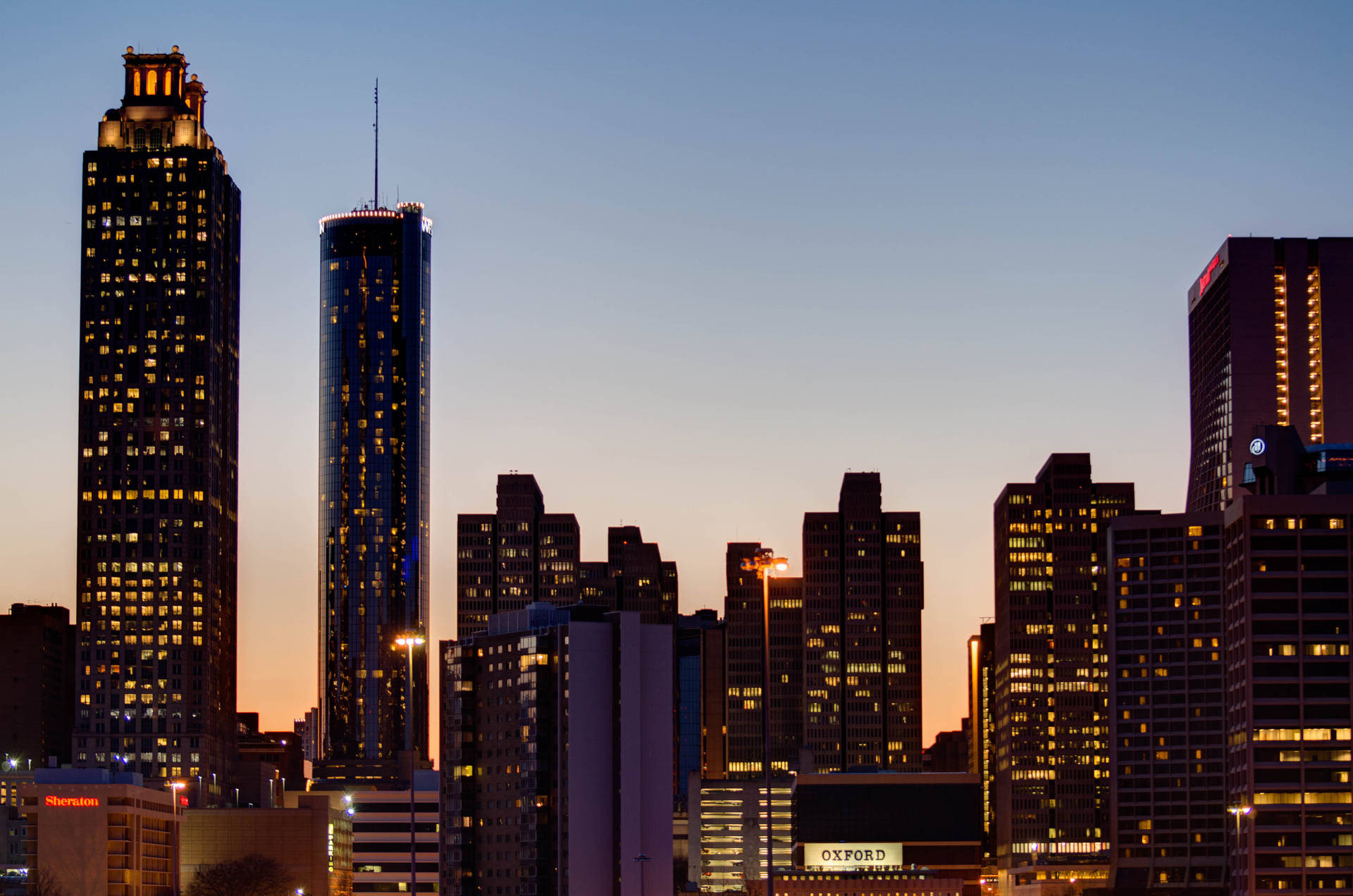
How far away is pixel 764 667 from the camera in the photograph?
352 feet

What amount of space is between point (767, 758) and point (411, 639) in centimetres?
5302

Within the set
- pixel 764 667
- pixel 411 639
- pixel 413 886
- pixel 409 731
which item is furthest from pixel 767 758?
pixel 409 731

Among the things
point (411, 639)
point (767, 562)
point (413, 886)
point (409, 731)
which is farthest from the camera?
point (409, 731)

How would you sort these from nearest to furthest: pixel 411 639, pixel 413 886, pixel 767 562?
pixel 767 562 < pixel 413 886 < pixel 411 639

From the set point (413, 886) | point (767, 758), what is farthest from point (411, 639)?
point (767, 758)

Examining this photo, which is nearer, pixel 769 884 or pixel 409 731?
pixel 769 884

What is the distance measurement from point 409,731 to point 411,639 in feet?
104

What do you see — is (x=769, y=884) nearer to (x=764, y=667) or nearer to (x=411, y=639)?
(x=764, y=667)

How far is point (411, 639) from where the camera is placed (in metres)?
158

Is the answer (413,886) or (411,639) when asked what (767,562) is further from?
(411,639)

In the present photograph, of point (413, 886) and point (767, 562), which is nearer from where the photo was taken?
point (767, 562)

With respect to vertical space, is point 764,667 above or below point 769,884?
above

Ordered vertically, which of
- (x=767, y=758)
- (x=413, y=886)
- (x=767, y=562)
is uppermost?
(x=767, y=562)

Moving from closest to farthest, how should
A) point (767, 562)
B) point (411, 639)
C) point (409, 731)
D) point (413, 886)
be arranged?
point (767, 562) → point (413, 886) → point (411, 639) → point (409, 731)
